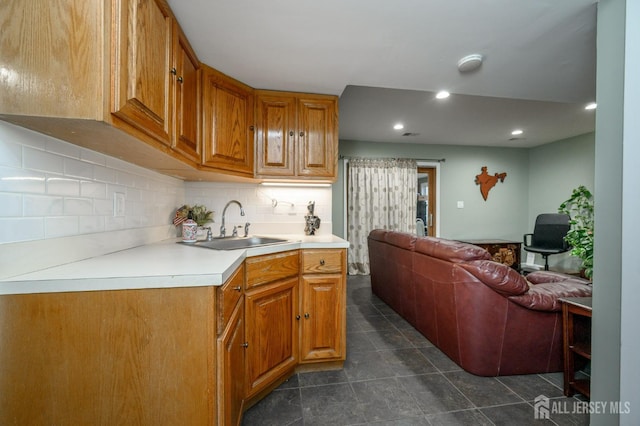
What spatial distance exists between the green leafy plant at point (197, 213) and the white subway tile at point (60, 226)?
96 centimetres

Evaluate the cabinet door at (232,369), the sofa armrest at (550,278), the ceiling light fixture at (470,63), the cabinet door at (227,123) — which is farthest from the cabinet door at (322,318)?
the sofa armrest at (550,278)

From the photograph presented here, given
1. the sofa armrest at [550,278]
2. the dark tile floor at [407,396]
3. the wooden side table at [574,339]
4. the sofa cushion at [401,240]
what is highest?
the sofa cushion at [401,240]

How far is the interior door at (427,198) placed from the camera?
5.23 m

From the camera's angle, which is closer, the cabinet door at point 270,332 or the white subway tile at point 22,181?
the white subway tile at point 22,181

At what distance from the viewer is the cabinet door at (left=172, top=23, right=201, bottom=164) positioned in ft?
4.63

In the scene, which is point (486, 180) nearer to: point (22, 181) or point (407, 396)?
point (407, 396)

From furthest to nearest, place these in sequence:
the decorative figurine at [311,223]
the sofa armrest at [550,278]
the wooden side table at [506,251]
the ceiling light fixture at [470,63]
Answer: the wooden side table at [506,251]
the decorative figurine at [311,223]
the sofa armrest at [550,278]
the ceiling light fixture at [470,63]

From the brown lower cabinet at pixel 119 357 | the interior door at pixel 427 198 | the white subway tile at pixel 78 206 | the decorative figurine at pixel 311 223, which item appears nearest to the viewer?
the brown lower cabinet at pixel 119 357

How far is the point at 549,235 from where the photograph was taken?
443cm

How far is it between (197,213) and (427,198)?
14.4 ft

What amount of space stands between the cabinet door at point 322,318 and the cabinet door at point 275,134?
3.00 feet

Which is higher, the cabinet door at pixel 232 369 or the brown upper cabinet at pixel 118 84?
the brown upper cabinet at pixel 118 84

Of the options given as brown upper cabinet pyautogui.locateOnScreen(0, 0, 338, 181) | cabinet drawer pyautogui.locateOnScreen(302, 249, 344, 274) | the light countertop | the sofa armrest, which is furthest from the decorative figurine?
the sofa armrest

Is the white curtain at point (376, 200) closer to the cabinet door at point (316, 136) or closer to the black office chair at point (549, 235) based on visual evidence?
the black office chair at point (549, 235)
